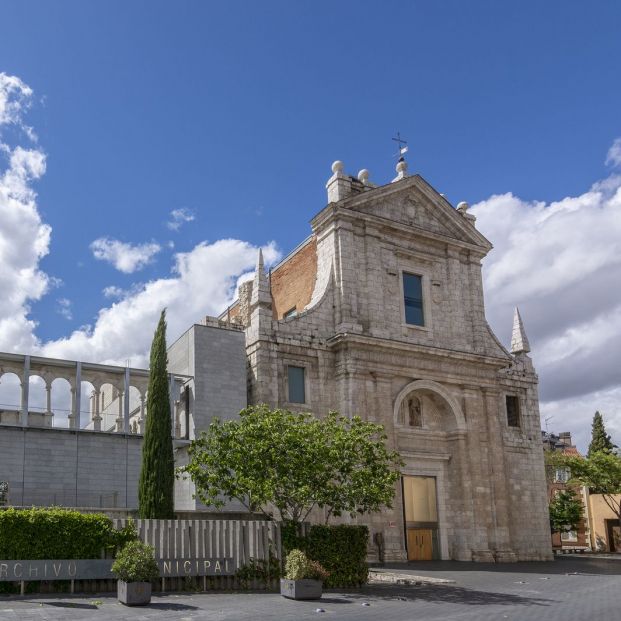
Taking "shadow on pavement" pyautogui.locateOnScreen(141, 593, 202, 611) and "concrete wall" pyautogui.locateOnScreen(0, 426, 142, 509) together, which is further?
"concrete wall" pyautogui.locateOnScreen(0, 426, 142, 509)

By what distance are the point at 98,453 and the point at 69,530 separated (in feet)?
31.6

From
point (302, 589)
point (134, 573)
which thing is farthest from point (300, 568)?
point (134, 573)

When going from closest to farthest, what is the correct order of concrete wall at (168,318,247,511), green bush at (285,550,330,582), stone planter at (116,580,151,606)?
stone planter at (116,580,151,606) → green bush at (285,550,330,582) → concrete wall at (168,318,247,511)

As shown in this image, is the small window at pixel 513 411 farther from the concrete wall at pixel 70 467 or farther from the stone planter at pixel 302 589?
the stone planter at pixel 302 589

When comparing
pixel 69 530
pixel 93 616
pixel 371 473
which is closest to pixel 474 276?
pixel 371 473

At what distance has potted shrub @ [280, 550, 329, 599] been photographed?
19984 millimetres

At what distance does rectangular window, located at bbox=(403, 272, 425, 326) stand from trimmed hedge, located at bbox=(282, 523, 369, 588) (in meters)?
16.1

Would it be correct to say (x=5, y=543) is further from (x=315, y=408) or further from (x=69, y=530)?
(x=315, y=408)

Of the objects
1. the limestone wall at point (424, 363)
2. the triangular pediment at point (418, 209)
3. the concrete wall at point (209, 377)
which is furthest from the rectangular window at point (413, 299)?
the concrete wall at point (209, 377)

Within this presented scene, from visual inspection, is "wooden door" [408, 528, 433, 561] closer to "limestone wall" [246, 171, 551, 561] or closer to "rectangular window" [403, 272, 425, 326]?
"limestone wall" [246, 171, 551, 561]

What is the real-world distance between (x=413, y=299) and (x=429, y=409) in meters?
5.32

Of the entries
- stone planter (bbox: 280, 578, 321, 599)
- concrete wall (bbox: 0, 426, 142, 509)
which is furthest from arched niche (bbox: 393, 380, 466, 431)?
stone planter (bbox: 280, 578, 321, 599)

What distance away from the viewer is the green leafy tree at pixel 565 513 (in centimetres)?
5944

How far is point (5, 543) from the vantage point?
18828 mm
